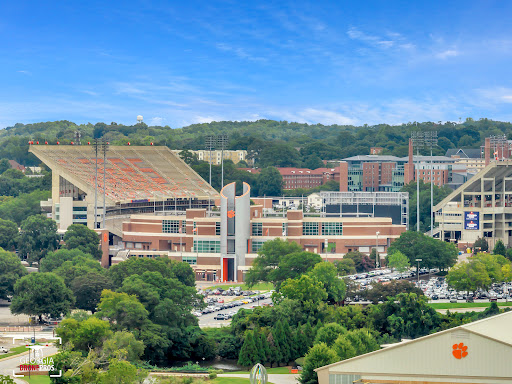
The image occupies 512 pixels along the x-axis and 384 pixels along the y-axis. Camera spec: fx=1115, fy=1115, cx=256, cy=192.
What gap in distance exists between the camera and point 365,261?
4213 inches

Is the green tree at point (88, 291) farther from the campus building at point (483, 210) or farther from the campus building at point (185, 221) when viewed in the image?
the campus building at point (483, 210)

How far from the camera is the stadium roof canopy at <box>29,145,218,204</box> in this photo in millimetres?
130625

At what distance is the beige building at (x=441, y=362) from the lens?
49.1 m

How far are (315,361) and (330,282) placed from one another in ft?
83.7

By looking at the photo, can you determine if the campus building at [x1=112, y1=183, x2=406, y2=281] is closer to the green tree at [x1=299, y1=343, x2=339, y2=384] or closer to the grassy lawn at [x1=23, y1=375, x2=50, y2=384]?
the grassy lawn at [x1=23, y1=375, x2=50, y2=384]

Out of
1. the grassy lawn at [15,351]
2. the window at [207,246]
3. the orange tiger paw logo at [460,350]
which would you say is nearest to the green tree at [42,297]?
the grassy lawn at [15,351]

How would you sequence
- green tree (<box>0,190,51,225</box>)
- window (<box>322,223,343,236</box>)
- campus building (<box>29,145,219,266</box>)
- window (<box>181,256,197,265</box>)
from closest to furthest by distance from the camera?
window (<box>181,256,197,265</box>), window (<box>322,223,343,236</box>), campus building (<box>29,145,219,266</box>), green tree (<box>0,190,51,225</box>)

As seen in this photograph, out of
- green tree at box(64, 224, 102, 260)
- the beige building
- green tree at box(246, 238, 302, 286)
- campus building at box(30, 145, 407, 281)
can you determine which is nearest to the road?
green tree at box(246, 238, 302, 286)

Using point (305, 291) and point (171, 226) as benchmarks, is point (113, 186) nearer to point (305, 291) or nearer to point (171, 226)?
point (171, 226)

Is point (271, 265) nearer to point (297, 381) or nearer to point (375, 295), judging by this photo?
point (375, 295)

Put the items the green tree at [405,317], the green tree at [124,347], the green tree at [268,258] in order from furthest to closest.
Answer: the green tree at [268,258] < the green tree at [405,317] < the green tree at [124,347]

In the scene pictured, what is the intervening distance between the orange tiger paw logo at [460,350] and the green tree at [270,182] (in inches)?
5500

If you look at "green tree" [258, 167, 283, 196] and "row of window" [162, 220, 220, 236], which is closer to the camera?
"row of window" [162, 220, 220, 236]

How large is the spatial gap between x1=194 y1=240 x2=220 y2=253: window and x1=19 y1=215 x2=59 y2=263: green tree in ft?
47.1
